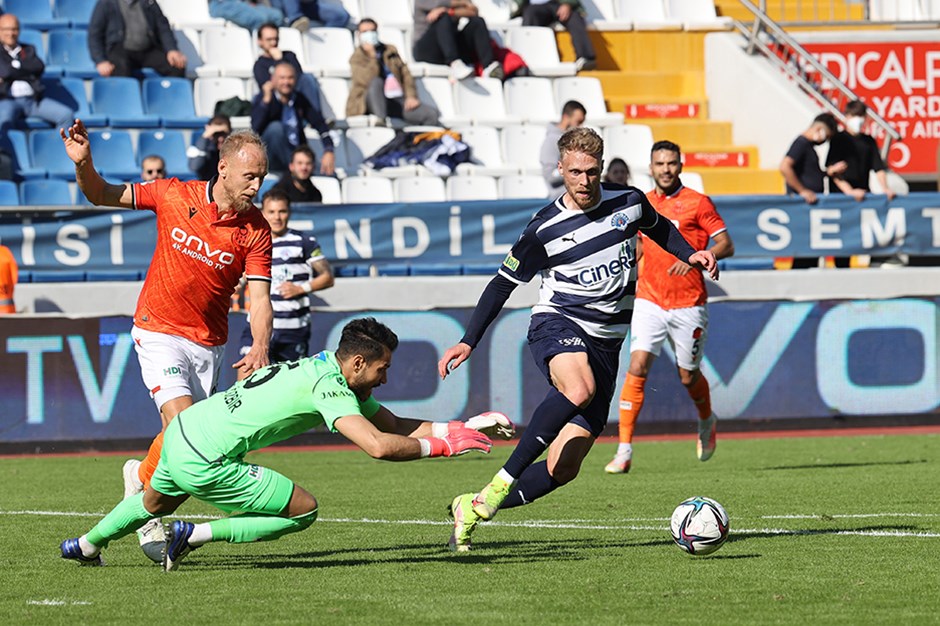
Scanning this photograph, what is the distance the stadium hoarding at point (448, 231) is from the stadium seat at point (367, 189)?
1.71 metres

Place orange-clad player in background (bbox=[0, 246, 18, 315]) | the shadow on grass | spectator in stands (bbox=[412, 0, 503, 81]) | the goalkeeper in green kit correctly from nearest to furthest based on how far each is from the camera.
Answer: the goalkeeper in green kit
the shadow on grass
orange-clad player in background (bbox=[0, 246, 18, 315])
spectator in stands (bbox=[412, 0, 503, 81])

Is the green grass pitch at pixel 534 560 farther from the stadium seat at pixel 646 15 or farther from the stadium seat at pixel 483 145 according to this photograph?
the stadium seat at pixel 646 15

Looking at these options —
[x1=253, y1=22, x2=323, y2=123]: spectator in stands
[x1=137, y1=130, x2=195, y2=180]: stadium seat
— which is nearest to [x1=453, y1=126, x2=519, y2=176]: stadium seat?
[x1=253, y1=22, x2=323, y2=123]: spectator in stands

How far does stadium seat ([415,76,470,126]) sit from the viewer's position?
21.3 m

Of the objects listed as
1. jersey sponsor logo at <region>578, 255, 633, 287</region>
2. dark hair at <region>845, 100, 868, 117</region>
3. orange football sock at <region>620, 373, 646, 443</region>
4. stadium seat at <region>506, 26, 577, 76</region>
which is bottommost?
orange football sock at <region>620, 373, 646, 443</region>

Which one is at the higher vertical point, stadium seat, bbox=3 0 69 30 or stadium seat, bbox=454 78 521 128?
stadium seat, bbox=3 0 69 30

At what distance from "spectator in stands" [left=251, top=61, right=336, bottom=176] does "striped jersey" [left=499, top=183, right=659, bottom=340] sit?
1009cm

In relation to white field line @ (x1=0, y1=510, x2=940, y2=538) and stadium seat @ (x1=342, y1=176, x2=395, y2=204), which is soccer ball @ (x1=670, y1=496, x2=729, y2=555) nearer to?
white field line @ (x1=0, y1=510, x2=940, y2=538)

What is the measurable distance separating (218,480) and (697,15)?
17547mm

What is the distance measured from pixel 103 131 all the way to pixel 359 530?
10889mm

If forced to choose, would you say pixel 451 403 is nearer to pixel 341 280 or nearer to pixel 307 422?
pixel 341 280

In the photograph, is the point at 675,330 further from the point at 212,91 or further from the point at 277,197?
the point at 212,91

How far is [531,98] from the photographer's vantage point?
71.3 feet

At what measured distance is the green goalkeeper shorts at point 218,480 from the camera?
7348 mm
